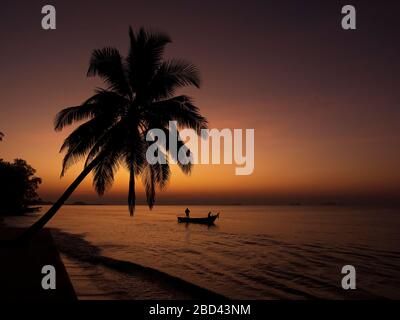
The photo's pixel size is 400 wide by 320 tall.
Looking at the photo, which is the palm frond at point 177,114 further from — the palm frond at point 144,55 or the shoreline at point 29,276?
the shoreline at point 29,276

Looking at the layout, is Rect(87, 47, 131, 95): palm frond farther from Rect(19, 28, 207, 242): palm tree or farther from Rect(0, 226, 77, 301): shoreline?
Rect(0, 226, 77, 301): shoreline

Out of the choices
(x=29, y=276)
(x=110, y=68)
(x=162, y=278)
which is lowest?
(x=162, y=278)

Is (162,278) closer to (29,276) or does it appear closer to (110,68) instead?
(29,276)

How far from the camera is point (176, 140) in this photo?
12.8 metres

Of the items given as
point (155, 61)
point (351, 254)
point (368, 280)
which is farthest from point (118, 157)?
point (351, 254)

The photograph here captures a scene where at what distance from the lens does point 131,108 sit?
1242cm

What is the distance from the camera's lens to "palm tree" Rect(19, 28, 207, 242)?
1238 cm

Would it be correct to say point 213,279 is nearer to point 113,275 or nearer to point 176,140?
point 113,275

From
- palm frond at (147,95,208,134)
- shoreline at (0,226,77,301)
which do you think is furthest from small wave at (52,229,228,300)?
palm frond at (147,95,208,134)

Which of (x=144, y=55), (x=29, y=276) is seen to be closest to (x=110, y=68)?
(x=144, y=55)

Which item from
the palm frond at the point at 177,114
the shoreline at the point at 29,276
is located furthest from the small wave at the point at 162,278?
the palm frond at the point at 177,114

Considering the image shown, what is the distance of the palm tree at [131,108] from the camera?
1238 centimetres

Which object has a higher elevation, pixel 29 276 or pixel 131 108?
pixel 131 108
